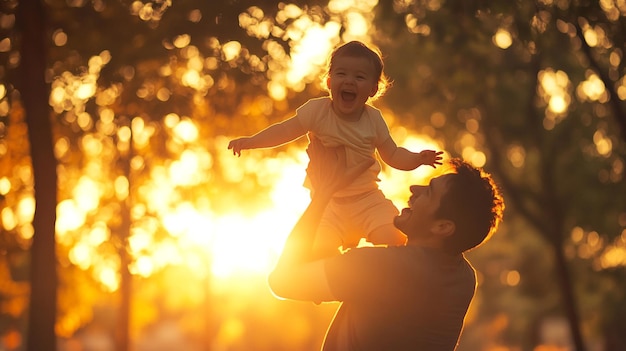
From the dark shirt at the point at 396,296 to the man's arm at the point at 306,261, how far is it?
0.16ft

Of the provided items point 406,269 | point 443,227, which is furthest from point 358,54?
point 406,269

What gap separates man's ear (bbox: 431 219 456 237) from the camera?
3.98 metres

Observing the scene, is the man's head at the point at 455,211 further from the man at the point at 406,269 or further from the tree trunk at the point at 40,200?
the tree trunk at the point at 40,200

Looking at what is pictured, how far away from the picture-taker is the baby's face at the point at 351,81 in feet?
14.5

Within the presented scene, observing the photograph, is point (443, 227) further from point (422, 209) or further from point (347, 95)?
point (347, 95)

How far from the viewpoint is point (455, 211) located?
3.97 m

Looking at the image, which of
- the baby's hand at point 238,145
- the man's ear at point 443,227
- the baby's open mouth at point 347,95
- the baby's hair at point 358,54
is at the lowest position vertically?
the man's ear at point 443,227

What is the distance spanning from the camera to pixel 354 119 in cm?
461

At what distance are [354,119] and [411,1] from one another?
8.74 metres

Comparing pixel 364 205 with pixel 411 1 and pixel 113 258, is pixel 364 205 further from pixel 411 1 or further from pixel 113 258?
pixel 113 258

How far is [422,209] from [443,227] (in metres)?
0.11

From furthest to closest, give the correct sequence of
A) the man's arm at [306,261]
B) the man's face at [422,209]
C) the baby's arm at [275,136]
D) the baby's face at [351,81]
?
the baby's arm at [275,136] → the baby's face at [351,81] → the man's face at [422,209] → the man's arm at [306,261]

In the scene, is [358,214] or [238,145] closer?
[358,214]

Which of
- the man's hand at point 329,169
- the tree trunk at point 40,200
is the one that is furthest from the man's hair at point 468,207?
the tree trunk at point 40,200
